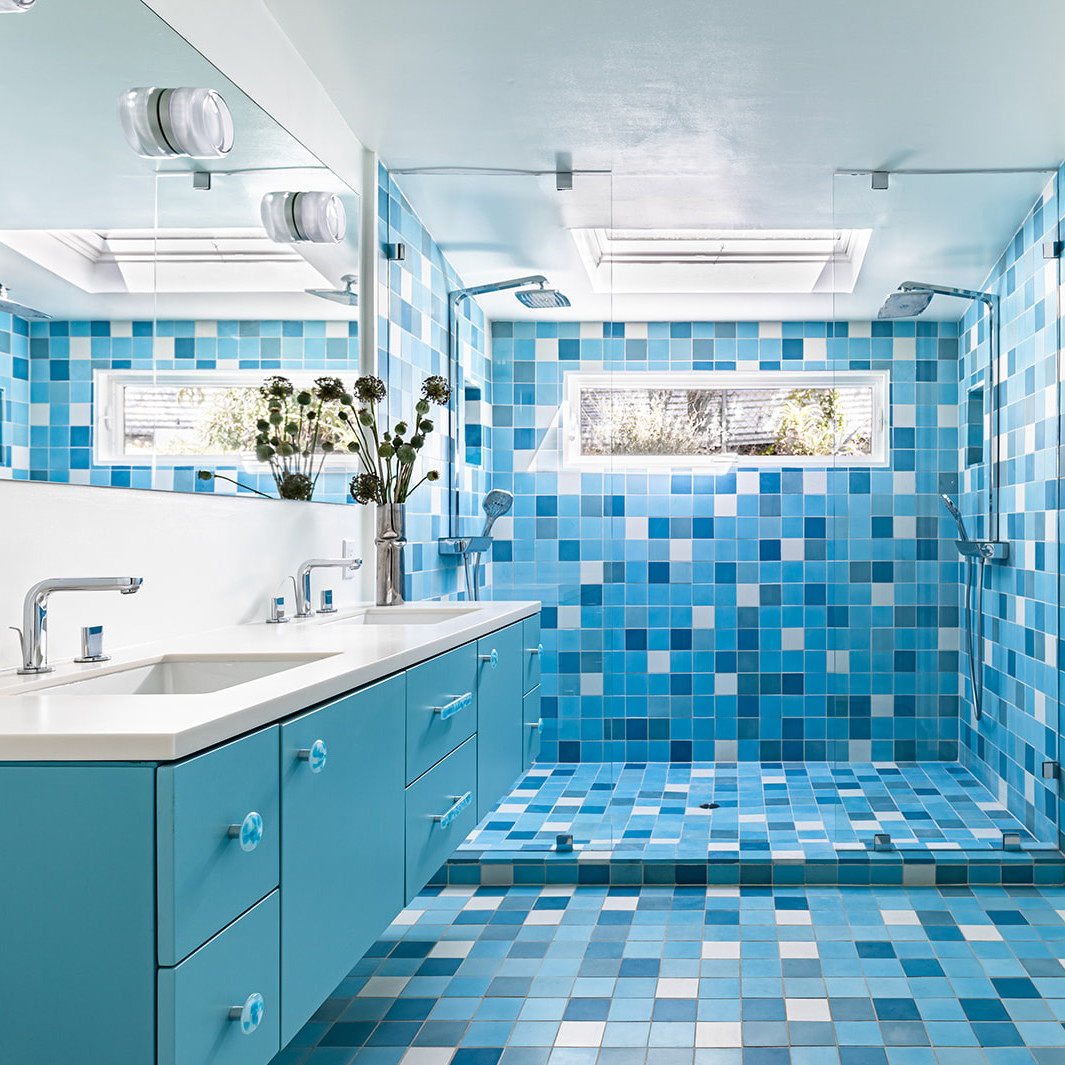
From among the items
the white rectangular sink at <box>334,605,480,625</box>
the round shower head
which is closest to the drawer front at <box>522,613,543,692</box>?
the white rectangular sink at <box>334,605,480,625</box>

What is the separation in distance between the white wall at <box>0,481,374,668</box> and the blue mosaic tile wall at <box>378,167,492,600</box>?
665 millimetres

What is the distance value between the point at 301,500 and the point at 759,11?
66.1 inches

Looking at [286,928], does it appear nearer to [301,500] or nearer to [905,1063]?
[905,1063]

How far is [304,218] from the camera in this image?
9.39 feet

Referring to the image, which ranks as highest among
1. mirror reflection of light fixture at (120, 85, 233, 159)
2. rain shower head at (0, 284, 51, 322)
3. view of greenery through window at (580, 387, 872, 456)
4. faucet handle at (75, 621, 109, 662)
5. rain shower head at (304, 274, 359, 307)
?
mirror reflection of light fixture at (120, 85, 233, 159)

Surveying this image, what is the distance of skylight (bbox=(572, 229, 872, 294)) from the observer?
4.51 meters

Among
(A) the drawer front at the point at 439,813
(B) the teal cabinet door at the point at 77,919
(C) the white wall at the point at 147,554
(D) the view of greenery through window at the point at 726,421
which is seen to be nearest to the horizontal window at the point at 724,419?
(D) the view of greenery through window at the point at 726,421

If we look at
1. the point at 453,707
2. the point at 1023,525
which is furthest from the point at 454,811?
the point at 1023,525

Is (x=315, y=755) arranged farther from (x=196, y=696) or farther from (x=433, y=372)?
(x=433, y=372)

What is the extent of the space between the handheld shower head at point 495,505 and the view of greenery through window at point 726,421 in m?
0.30

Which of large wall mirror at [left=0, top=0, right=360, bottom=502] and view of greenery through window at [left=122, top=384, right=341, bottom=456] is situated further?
view of greenery through window at [left=122, top=384, right=341, bottom=456]

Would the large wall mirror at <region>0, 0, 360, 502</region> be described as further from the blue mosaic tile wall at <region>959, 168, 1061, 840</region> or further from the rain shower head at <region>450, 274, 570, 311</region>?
the blue mosaic tile wall at <region>959, 168, 1061, 840</region>

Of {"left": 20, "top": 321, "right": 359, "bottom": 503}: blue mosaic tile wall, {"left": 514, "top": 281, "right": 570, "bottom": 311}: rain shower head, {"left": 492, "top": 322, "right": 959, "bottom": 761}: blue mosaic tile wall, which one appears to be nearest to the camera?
{"left": 20, "top": 321, "right": 359, "bottom": 503}: blue mosaic tile wall

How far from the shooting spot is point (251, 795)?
4.24ft
